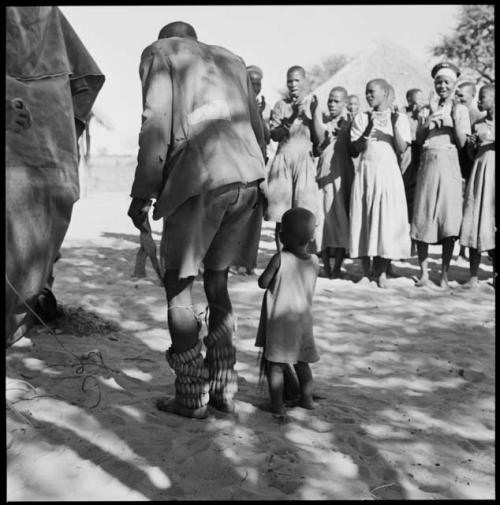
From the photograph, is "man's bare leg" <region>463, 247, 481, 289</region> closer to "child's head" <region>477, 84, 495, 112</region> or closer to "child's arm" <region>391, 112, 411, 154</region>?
"child's arm" <region>391, 112, 411, 154</region>

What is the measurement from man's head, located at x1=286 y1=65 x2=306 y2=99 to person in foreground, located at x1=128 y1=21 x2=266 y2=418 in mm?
3874

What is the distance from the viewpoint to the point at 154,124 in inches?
119

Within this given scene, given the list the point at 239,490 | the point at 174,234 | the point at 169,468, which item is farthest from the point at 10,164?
the point at 239,490

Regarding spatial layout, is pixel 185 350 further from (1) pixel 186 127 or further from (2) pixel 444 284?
(2) pixel 444 284

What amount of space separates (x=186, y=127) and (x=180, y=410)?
1.41m

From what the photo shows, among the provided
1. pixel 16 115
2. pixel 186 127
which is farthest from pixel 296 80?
pixel 16 115

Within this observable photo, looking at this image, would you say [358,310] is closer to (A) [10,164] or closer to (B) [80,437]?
(B) [80,437]

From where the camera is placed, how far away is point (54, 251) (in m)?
2.98

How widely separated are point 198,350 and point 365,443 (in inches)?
36.3

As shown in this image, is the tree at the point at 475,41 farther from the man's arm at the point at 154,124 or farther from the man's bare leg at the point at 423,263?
the man's arm at the point at 154,124

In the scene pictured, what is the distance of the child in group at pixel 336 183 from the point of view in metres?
7.79

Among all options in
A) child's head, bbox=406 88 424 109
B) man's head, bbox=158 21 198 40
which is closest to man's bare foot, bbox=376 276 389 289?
child's head, bbox=406 88 424 109

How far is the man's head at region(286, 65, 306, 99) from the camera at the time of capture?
278 inches

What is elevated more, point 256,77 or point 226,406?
point 256,77
